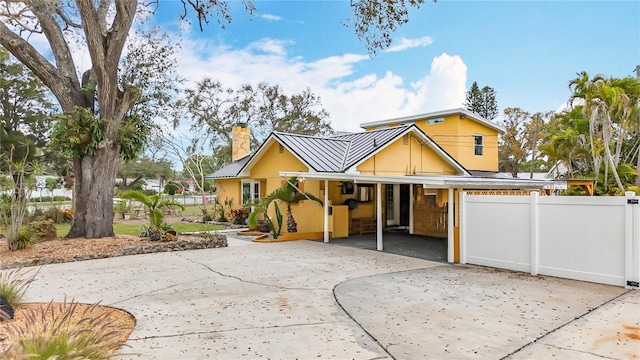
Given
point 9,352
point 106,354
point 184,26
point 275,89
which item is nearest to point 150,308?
point 106,354

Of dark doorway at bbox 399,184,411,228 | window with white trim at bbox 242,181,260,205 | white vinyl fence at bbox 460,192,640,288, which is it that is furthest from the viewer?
window with white trim at bbox 242,181,260,205

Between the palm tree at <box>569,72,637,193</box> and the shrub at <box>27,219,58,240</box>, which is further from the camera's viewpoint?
the shrub at <box>27,219,58,240</box>

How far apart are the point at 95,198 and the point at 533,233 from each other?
1215cm

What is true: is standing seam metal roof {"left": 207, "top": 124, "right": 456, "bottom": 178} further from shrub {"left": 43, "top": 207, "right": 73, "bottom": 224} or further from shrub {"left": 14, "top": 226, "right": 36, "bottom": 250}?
shrub {"left": 43, "top": 207, "right": 73, "bottom": 224}

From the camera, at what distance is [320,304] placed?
6.18m

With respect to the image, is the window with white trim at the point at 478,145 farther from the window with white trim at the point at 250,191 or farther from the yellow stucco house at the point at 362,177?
the window with white trim at the point at 250,191

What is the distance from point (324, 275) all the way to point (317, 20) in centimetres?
990

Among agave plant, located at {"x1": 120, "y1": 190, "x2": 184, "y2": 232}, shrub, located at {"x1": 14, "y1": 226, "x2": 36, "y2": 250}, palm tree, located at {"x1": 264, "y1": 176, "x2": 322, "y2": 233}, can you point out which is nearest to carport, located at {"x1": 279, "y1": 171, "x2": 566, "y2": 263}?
palm tree, located at {"x1": 264, "y1": 176, "x2": 322, "y2": 233}

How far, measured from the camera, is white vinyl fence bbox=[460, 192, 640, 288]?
7.08 metres

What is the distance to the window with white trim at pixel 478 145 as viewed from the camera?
900 inches

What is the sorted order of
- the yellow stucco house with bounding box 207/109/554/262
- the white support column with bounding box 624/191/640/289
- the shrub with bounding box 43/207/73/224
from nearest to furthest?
the white support column with bounding box 624/191/640/289 → the yellow stucco house with bounding box 207/109/554/262 → the shrub with bounding box 43/207/73/224

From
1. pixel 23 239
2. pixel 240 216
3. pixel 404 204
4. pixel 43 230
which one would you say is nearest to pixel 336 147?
pixel 404 204

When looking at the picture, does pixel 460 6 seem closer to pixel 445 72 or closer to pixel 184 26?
pixel 184 26

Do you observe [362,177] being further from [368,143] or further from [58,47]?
[58,47]
